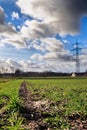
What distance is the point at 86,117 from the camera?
604 inches

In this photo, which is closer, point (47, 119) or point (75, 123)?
point (75, 123)

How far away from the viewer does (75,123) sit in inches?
539

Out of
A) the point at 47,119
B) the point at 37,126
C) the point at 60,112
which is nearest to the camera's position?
the point at 37,126

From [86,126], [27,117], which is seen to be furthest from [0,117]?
[86,126]

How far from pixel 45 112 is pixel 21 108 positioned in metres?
1.40

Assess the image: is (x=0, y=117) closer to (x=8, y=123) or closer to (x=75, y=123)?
(x=8, y=123)

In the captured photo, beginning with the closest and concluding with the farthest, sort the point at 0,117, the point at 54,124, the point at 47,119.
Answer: the point at 54,124, the point at 47,119, the point at 0,117

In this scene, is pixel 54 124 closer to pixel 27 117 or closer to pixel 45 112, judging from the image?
pixel 27 117

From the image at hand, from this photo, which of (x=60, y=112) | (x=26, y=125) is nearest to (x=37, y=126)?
(x=26, y=125)

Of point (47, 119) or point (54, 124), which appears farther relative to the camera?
point (47, 119)

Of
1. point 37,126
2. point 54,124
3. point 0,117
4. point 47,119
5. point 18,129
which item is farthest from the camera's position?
point 0,117

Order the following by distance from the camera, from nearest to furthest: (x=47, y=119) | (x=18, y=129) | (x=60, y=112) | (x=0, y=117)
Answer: (x=18, y=129) → (x=47, y=119) → (x=0, y=117) → (x=60, y=112)

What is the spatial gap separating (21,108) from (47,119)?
317 centimetres

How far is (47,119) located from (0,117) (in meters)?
2.53
